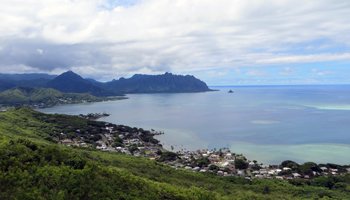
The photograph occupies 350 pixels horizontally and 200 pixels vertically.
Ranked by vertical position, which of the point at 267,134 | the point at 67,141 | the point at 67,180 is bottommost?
the point at 67,141

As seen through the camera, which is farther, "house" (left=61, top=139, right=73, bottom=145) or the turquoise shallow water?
the turquoise shallow water

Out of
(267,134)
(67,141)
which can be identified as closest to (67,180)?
(67,141)

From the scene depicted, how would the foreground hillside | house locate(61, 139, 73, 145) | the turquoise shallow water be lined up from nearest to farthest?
the foreground hillside, house locate(61, 139, 73, 145), the turquoise shallow water

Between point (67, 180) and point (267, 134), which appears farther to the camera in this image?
point (267, 134)

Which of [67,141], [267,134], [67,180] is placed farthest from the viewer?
[267,134]

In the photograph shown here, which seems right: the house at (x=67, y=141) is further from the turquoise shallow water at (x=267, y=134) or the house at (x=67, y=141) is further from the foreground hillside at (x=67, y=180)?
the foreground hillside at (x=67, y=180)

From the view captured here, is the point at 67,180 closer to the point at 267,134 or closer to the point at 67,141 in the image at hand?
the point at 67,141

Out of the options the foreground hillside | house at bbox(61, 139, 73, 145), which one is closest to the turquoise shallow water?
house at bbox(61, 139, 73, 145)

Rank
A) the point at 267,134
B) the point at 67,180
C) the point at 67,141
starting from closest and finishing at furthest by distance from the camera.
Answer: the point at 67,180 → the point at 67,141 → the point at 267,134

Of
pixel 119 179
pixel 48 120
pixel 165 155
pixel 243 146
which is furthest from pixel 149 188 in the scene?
pixel 48 120

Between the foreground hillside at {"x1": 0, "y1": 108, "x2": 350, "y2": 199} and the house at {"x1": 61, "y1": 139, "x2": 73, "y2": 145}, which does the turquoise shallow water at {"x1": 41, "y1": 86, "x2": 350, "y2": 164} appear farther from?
the foreground hillside at {"x1": 0, "y1": 108, "x2": 350, "y2": 199}

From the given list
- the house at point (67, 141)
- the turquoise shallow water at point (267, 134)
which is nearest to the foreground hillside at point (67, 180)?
the house at point (67, 141)

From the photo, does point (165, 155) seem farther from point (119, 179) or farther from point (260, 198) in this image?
point (119, 179)
